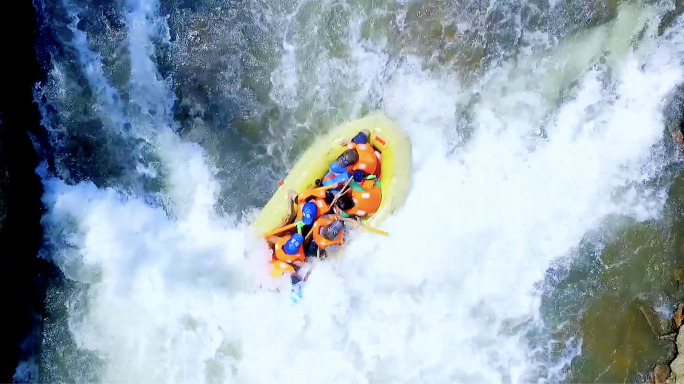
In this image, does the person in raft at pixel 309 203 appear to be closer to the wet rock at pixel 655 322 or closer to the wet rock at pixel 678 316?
the wet rock at pixel 655 322

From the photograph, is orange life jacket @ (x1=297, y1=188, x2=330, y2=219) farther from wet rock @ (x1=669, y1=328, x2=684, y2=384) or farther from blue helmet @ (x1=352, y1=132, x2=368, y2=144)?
wet rock @ (x1=669, y1=328, x2=684, y2=384)

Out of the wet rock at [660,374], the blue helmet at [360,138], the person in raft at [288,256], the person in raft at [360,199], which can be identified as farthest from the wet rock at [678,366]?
the person in raft at [288,256]

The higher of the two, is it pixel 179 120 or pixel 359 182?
pixel 179 120

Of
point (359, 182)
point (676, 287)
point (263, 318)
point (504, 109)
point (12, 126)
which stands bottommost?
point (676, 287)

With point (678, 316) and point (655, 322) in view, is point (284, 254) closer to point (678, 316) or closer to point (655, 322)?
point (655, 322)

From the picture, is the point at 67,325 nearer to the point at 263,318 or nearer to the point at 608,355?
the point at 263,318

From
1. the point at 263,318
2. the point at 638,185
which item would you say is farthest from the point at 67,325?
the point at 638,185
